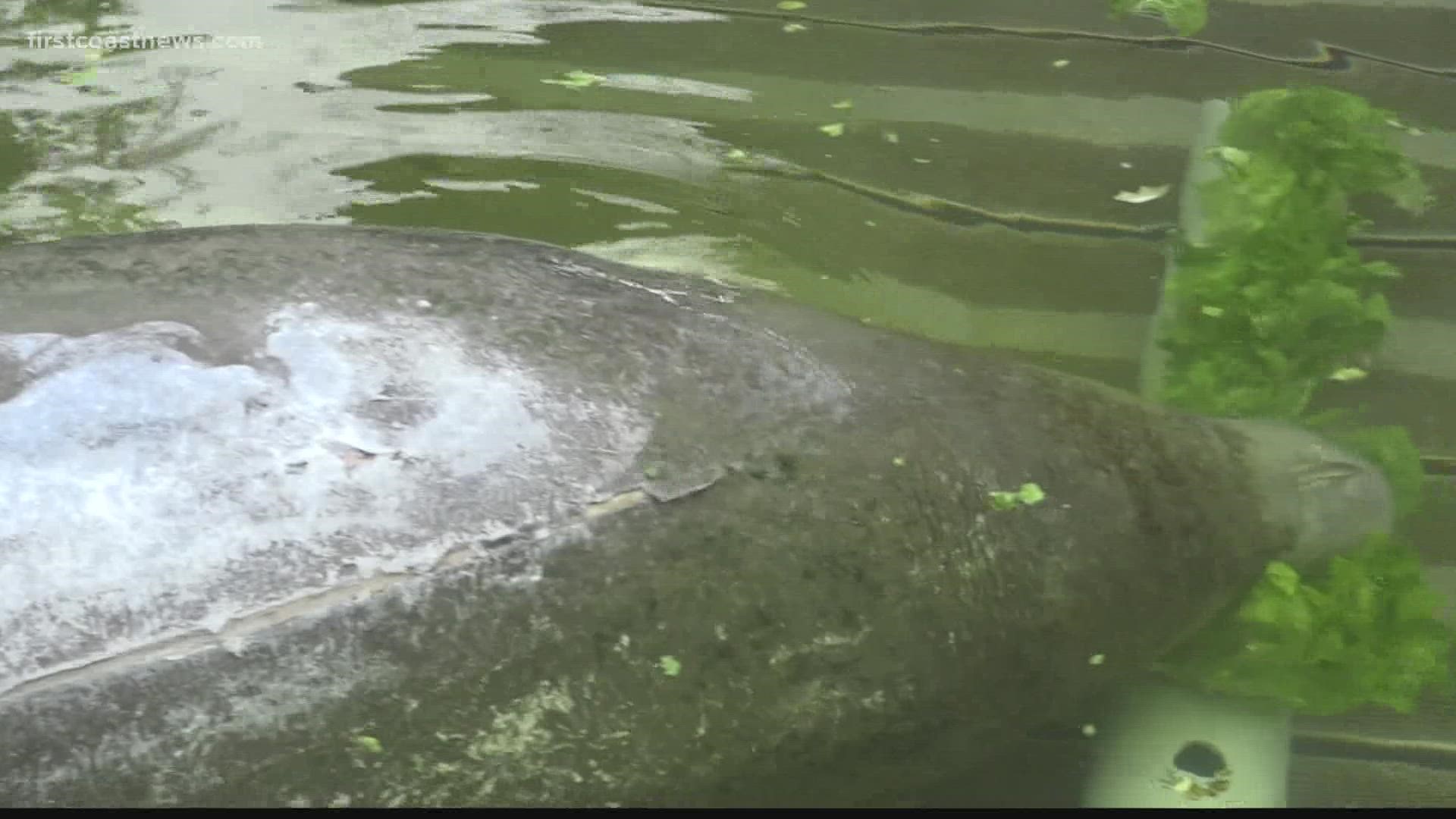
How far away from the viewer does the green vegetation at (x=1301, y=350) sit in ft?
7.60

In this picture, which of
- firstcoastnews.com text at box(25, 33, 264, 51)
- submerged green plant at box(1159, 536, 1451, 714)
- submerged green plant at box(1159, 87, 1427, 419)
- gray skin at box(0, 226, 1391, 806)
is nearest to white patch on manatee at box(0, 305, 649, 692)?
gray skin at box(0, 226, 1391, 806)

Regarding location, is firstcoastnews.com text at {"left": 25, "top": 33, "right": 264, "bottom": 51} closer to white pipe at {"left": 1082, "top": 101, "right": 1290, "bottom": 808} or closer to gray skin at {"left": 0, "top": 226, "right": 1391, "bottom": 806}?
gray skin at {"left": 0, "top": 226, "right": 1391, "bottom": 806}

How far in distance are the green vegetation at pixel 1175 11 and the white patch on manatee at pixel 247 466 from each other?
2.09 m

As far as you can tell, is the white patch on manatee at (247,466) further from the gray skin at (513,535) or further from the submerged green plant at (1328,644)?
the submerged green plant at (1328,644)

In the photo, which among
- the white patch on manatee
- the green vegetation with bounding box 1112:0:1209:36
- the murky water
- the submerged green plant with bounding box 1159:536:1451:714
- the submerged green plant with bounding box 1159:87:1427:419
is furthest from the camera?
the green vegetation with bounding box 1112:0:1209:36

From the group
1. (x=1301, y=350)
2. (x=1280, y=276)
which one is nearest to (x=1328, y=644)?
(x=1301, y=350)

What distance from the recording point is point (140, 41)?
3031 mm

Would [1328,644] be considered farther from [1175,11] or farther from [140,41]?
[140,41]

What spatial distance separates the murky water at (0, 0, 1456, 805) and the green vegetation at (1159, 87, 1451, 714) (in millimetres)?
154

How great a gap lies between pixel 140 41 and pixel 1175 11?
272cm

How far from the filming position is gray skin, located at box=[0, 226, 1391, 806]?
1463mm

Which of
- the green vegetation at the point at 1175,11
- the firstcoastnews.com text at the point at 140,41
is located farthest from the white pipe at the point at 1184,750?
the firstcoastnews.com text at the point at 140,41

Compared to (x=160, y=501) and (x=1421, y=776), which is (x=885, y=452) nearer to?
(x=160, y=501)
